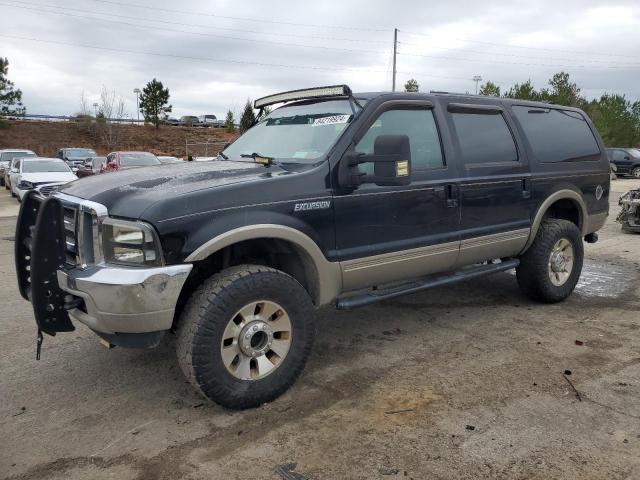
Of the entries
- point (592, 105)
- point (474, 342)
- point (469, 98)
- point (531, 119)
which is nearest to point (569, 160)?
point (531, 119)

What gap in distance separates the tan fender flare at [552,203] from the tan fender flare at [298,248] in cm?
230

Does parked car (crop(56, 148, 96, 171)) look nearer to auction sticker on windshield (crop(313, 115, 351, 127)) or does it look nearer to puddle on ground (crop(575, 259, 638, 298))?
puddle on ground (crop(575, 259, 638, 298))

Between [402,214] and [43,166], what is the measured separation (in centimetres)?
1605

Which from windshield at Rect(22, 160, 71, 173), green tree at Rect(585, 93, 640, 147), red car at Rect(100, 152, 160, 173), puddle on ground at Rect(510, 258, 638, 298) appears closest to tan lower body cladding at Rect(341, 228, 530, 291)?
puddle on ground at Rect(510, 258, 638, 298)

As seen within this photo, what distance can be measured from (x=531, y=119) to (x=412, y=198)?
200 cm

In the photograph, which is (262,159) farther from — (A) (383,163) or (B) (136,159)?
(B) (136,159)

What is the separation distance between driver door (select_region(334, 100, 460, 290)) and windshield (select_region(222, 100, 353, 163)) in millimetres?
227

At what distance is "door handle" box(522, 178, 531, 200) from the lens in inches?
194

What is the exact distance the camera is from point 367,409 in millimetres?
3285

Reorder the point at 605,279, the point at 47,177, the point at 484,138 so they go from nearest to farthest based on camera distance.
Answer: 1. the point at 484,138
2. the point at 605,279
3. the point at 47,177

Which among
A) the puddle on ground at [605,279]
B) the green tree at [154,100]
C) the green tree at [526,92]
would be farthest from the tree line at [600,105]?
the puddle on ground at [605,279]

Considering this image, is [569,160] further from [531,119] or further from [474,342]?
[474,342]

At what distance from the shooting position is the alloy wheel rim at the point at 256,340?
3.22 metres

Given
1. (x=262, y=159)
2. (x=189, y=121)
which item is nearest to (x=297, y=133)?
(x=262, y=159)
